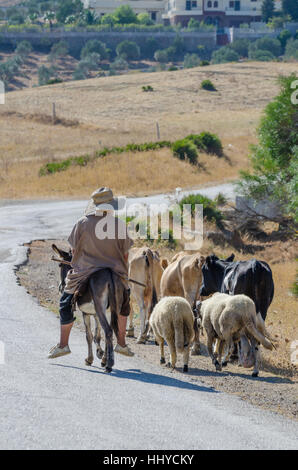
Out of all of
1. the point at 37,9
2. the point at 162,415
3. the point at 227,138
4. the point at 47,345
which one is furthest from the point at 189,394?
the point at 37,9

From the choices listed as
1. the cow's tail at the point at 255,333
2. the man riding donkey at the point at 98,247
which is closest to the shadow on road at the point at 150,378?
the man riding donkey at the point at 98,247

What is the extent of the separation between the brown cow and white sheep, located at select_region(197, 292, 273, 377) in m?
1.78

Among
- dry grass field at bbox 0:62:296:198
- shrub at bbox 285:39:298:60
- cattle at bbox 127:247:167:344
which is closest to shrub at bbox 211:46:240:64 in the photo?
shrub at bbox 285:39:298:60

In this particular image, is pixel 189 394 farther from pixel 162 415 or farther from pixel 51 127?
pixel 51 127

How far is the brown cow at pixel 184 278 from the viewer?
13.8 meters

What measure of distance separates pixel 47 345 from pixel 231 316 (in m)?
2.67

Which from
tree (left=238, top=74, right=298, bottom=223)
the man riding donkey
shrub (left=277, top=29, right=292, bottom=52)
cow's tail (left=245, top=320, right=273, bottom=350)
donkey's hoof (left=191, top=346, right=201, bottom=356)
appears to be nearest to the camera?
the man riding donkey

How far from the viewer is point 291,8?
169625mm

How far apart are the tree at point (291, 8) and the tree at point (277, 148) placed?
14402 cm

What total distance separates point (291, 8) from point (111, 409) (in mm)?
169970

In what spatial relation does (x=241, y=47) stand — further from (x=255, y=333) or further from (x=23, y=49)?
(x=255, y=333)

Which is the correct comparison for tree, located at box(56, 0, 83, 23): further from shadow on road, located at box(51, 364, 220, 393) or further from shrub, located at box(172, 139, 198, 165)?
shadow on road, located at box(51, 364, 220, 393)

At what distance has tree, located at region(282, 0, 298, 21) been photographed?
168500 mm

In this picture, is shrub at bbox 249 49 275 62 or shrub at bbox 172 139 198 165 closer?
shrub at bbox 172 139 198 165
